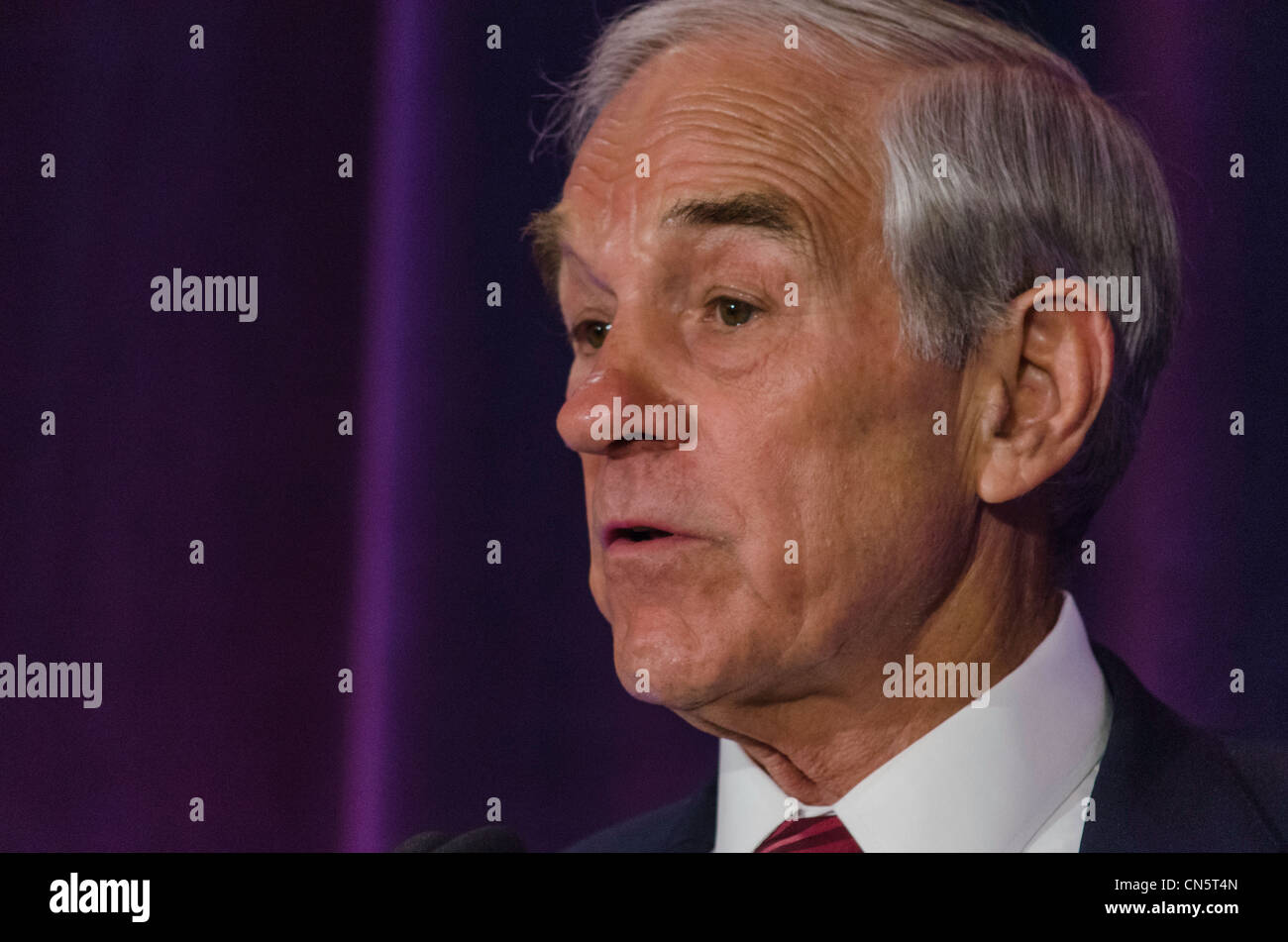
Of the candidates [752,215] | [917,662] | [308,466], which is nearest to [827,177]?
[752,215]

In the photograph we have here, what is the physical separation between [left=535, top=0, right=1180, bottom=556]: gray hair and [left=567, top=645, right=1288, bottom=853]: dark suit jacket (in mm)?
242

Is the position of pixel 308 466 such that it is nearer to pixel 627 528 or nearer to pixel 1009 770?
pixel 627 528

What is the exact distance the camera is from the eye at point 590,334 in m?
1.82

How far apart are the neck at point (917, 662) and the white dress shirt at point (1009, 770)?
0.03 metres

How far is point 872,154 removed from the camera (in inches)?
65.7

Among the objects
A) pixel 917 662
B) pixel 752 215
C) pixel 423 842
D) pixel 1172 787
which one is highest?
pixel 752 215

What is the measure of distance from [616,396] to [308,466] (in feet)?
1.96

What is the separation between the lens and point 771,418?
1.67 m

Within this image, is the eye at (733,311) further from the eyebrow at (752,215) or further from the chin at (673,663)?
the chin at (673,663)

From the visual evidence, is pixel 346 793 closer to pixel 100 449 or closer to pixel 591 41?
pixel 100 449

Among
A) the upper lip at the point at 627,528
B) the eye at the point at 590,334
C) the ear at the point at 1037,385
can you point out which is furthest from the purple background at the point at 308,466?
the ear at the point at 1037,385

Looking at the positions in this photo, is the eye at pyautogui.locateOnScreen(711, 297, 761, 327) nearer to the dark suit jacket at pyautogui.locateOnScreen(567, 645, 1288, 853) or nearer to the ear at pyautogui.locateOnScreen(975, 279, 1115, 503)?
the ear at pyautogui.locateOnScreen(975, 279, 1115, 503)

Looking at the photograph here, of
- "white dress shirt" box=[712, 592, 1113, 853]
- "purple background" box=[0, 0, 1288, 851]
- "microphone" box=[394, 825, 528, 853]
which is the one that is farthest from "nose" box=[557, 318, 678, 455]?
"microphone" box=[394, 825, 528, 853]
